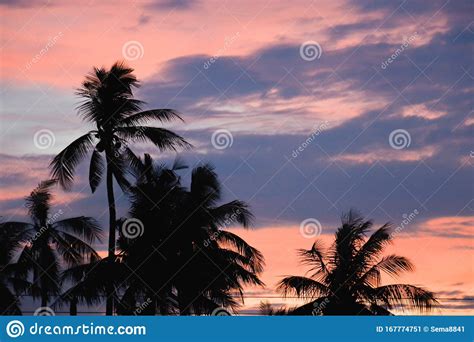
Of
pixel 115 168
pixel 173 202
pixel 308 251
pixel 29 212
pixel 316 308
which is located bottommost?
pixel 316 308

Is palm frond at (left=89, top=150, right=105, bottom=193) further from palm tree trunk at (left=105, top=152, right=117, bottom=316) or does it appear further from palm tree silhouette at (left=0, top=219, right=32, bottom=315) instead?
palm tree silhouette at (left=0, top=219, right=32, bottom=315)

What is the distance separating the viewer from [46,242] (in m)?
35.0

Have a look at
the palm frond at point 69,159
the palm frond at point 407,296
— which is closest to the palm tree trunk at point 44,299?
the palm frond at point 69,159

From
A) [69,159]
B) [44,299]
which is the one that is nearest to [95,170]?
[69,159]

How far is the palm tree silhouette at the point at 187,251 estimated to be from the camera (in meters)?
26.8

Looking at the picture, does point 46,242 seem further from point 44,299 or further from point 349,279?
point 349,279

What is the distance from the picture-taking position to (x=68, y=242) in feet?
110

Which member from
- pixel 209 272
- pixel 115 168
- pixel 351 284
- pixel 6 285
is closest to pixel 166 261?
pixel 209 272

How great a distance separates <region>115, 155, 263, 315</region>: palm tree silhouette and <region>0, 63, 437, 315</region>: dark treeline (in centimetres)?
3

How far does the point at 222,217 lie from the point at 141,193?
2.70 metres

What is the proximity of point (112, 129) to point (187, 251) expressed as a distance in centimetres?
545

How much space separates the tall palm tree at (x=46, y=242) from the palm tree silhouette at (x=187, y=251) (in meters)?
5.40

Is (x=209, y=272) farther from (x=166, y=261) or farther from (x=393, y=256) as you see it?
(x=393, y=256)

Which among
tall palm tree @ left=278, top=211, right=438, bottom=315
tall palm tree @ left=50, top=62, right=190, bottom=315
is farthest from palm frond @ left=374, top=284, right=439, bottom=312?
tall palm tree @ left=50, top=62, right=190, bottom=315
